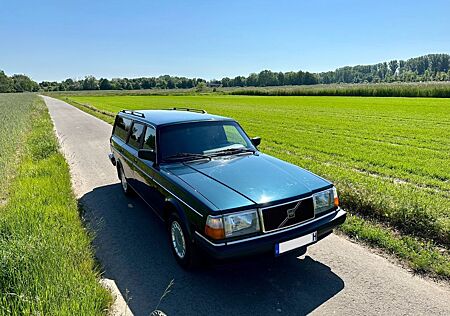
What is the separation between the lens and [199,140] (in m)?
4.55

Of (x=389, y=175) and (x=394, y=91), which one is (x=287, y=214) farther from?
(x=394, y=91)

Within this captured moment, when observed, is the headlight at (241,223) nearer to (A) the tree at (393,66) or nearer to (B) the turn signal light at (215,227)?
(B) the turn signal light at (215,227)

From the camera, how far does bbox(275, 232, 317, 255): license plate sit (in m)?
3.11

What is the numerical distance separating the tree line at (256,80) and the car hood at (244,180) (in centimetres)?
12577

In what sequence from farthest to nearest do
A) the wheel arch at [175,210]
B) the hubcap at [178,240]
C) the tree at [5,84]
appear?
the tree at [5,84] < the hubcap at [178,240] < the wheel arch at [175,210]

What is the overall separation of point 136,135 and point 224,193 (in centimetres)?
278

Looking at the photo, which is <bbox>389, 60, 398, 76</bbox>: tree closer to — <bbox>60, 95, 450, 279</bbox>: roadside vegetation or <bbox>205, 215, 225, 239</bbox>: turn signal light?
<bbox>60, 95, 450, 279</bbox>: roadside vegetation

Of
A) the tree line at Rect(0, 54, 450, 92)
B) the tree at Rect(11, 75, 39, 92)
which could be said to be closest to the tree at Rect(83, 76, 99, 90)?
the tree line at Rect(0, 54, 450, 92)

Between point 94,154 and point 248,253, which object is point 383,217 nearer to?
point 248,253

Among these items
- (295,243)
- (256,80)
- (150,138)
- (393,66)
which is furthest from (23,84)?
(393,66)

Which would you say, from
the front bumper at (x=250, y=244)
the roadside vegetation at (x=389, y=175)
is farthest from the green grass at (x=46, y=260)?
the roadside vegetation at (x=389, y=175)

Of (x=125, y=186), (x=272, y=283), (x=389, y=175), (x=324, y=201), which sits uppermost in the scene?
(x=324, y=201)

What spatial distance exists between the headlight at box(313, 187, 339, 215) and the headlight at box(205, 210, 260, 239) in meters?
0.82

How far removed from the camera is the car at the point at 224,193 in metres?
3.04
